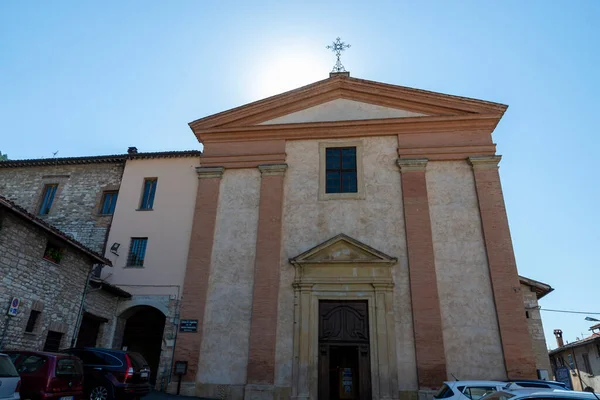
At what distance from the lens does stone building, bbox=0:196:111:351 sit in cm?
953

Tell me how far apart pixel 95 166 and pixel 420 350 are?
14.7 meters

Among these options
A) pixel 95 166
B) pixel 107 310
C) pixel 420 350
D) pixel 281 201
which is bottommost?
pixel 420 350

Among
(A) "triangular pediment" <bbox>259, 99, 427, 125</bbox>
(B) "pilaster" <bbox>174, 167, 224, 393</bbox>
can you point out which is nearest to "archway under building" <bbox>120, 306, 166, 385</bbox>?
(B) "pilaster" <bbox>174, 167, 224, 393</bbox>

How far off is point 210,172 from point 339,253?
598 centimetres

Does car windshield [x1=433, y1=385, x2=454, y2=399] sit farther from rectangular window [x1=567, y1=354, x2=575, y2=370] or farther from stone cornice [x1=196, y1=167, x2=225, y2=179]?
rectangular window [x1=567, y1=354, x2=575, y2=370]

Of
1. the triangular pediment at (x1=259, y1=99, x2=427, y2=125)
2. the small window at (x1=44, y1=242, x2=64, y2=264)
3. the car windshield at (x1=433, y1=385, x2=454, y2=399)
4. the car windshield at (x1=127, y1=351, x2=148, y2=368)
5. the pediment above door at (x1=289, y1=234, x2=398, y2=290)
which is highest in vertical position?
the triangular pediment at (x1=259, y1=99, x2=427, y2=125)

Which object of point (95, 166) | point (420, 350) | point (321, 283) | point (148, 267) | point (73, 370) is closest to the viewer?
point (73, 370)

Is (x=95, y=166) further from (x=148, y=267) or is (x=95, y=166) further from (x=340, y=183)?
(x=340, y=183)

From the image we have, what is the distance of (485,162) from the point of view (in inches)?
567

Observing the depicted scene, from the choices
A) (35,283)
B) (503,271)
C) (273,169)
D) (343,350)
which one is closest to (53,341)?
(35,283)

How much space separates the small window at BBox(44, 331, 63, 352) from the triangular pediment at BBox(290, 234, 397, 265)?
23.5 feet

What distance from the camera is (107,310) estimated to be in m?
13.8

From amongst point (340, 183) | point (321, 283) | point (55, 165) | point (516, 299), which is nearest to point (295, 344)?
point (321, 283)

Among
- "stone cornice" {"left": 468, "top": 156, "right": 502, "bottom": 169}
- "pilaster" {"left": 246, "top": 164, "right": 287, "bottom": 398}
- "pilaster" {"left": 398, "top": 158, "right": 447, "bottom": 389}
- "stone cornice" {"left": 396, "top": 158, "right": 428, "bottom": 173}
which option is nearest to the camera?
"pilaster" {"left": 398, "top": 158, "right": 447, "bottom": 389}
